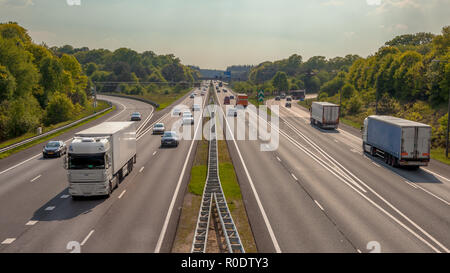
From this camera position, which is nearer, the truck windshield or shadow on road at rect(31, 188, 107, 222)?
shadow on road at rect(31, 188, 107, 222)

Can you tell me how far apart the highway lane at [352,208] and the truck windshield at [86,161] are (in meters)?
10.1

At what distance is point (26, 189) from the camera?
2497 centimetres

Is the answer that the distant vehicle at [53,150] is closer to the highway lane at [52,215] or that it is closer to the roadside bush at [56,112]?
the highway lane at [52,215]

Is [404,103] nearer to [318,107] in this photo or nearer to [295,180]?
[318,107]

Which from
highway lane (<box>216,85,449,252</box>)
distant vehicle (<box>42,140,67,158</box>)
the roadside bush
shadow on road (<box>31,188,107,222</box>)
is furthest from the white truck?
the roadside bush

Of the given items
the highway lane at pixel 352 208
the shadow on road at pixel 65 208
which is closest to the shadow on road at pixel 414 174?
the highway lane at pixel 352 208

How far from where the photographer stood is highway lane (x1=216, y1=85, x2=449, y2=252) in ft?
55.3

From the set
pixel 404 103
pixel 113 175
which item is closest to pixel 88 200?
pixel 113 175

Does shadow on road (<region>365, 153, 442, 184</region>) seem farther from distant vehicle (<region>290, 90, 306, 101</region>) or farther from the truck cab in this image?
distant vehicle (<region>290, 90, 306, 101</region>)

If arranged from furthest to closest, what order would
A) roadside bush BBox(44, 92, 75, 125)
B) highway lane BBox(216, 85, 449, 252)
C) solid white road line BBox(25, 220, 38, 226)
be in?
roadside bush BBox(44, 92, 75, 125) < solid white road line BBox(25, 220, 38, 226) < highway lane BBox(216, 85, 449, 252)

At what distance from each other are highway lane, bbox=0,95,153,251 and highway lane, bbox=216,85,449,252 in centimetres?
1291

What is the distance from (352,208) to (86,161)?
15.6 m

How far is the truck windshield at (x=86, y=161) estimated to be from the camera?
841 inches

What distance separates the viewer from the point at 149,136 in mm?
50000
